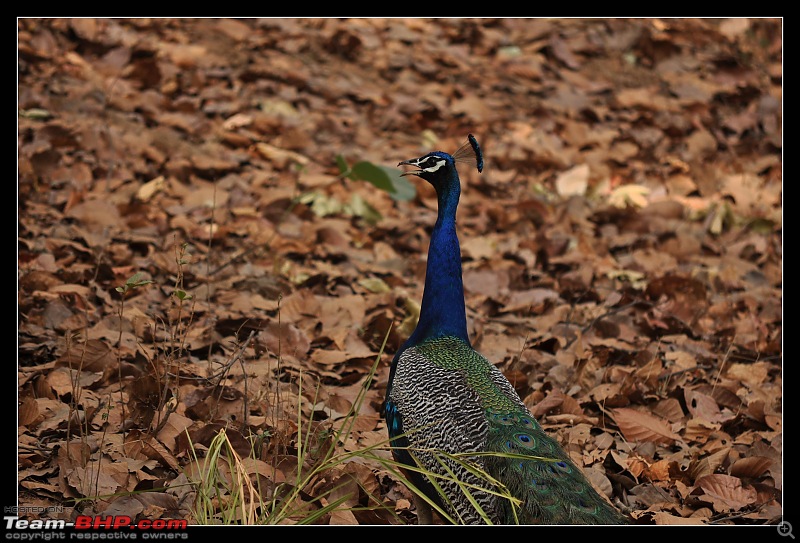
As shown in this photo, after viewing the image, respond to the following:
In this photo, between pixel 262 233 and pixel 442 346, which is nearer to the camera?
pixel 442 346

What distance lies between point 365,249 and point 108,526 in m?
2.96

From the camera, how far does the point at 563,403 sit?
388cm

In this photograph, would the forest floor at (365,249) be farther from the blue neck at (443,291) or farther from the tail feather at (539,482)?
the tail feather at (539,482)

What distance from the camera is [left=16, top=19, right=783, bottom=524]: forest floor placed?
3373mm

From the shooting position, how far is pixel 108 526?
2.81 meters

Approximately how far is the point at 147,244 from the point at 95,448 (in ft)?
6.06

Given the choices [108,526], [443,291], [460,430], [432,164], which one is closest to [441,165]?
[432,164]

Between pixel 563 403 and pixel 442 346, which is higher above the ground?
pixel 442 346

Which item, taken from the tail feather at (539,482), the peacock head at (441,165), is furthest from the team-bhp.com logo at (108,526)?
the peacock head at (441,165)

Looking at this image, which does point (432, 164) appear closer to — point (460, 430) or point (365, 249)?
point (460, 430)

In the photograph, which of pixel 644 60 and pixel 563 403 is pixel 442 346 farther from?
pixel 644 60
